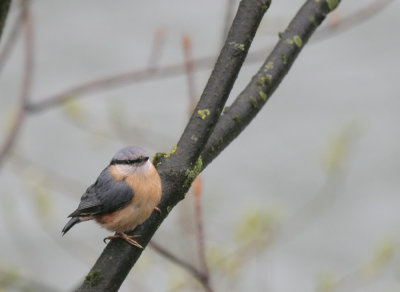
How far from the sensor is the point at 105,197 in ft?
6.11

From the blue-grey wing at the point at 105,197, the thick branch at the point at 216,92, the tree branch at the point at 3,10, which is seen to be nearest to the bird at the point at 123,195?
the blue-grey wing at the point at 105,197

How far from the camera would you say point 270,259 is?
5004mm

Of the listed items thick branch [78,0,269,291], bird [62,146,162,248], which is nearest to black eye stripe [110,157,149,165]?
bird [62,146,162,248]

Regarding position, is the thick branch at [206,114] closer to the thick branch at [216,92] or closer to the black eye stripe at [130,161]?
the thick branch at [216,92]

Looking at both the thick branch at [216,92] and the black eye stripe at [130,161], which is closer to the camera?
the thick branch at [216,92]

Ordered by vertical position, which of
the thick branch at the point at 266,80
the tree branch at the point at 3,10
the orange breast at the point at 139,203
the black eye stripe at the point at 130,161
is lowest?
the orange breast at the point at 139,203

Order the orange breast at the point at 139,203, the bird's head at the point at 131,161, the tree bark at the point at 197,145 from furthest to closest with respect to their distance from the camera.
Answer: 1. the bird's head at the point at 131,161
2. the orange breast at the point at 139,203
3. the tree bark at the point at 197,145

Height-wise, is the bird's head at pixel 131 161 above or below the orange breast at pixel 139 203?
above

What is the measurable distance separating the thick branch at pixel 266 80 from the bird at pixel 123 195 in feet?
0.55

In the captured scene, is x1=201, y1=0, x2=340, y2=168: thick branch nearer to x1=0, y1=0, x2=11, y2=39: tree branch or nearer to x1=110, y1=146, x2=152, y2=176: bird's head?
x1=110, y1=146, x2=152, y2=176: bird's head

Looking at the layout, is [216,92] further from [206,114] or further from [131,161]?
[131,161]

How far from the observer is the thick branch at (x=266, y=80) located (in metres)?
1.81

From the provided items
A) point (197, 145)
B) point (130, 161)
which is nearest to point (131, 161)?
point (130, 161)

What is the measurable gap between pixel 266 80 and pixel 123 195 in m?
0.49
